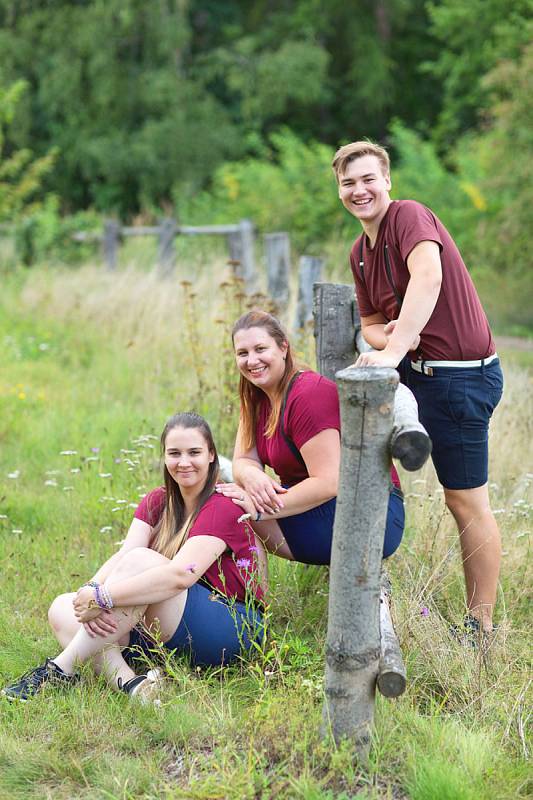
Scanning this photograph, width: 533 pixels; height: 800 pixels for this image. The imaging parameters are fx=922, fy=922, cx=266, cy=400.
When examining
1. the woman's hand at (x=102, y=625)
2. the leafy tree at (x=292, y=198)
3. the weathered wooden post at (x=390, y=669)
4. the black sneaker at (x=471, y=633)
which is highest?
the leafy tree at (x=292, y=198)

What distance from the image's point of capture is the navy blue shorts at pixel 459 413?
338 centimetres

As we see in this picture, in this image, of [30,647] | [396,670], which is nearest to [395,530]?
[396,670]

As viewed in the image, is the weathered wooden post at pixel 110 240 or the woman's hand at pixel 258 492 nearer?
the woman's hand at pixel 258 492

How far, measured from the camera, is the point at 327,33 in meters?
23.0

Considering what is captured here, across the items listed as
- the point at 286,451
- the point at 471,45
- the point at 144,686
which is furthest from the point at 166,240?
the point at 471,45

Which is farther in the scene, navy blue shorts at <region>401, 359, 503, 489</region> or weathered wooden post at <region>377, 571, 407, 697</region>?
navy blue shorts at <region>401, 359, 503, 489</region>

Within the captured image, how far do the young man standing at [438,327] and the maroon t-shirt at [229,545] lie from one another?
31.2 inches

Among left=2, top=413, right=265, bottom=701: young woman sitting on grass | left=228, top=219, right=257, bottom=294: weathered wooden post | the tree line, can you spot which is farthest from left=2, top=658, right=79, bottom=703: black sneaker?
the tree line

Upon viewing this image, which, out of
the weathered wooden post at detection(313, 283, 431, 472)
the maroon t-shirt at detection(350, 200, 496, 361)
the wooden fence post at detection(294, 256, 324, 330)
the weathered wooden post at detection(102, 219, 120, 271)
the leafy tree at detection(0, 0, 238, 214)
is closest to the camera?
the maroon t-shirt at detection(350, 200, 496, 361)

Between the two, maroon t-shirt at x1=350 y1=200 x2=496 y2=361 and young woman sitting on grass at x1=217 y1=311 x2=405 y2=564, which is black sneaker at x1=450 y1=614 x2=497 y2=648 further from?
maroon t-shirt at x1=350 y1=200 x2=496 y2=361

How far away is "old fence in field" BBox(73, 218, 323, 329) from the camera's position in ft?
21.8

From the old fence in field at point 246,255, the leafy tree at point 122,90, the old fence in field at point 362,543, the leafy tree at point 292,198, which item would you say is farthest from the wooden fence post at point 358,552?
the leafy tree at point 122,90

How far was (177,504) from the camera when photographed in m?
3.60

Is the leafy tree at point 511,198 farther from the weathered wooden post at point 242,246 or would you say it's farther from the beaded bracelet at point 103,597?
the beaded bracelet at point 103,597
